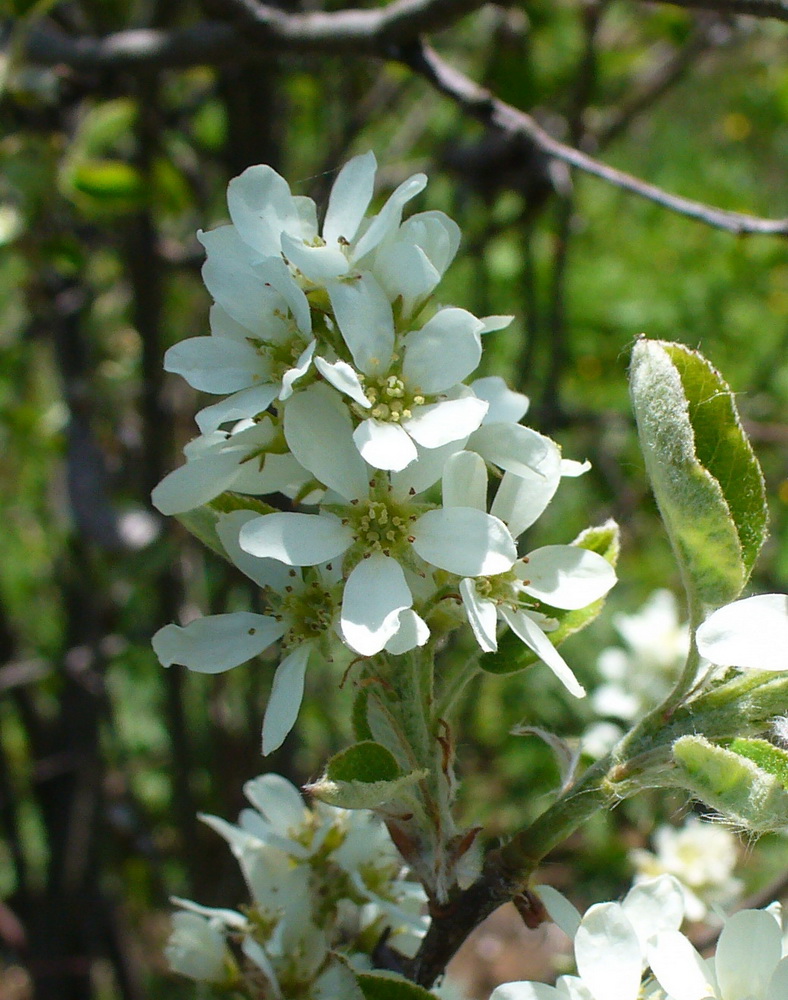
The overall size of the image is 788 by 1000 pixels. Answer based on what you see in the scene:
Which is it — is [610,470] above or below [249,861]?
below

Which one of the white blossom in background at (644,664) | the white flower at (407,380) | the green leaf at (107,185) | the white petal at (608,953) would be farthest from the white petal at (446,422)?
the green leaf at (107,185)

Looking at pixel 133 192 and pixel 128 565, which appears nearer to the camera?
pixel 133 192

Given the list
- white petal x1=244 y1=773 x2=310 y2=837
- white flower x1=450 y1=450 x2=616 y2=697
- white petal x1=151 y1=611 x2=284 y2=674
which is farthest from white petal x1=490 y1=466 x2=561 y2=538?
white petal x1=244 y1=773 x2=310 y2=837

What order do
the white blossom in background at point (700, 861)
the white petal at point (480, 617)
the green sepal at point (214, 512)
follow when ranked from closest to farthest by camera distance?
1. the white petal at point (480, 617)
2. the green sepal at point (214, 512)
3. the white blossom in background at point (700, 861)

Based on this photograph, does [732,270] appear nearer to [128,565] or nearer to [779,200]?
[779,200]

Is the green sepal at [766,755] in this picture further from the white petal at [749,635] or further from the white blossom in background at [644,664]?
the white blossom in background at [644,664]

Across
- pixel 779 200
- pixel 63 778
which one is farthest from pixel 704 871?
pixel 779 200
